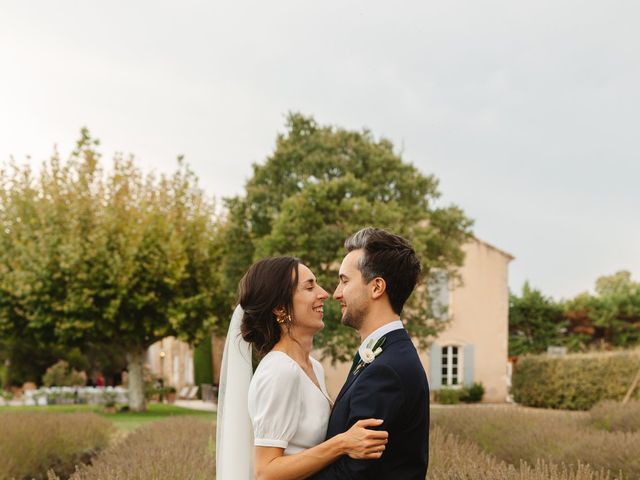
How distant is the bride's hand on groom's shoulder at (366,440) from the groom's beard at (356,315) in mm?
432

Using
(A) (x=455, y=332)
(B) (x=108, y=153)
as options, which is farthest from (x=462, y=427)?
(A) (x=455, y=332)

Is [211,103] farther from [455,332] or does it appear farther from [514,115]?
[455,332]

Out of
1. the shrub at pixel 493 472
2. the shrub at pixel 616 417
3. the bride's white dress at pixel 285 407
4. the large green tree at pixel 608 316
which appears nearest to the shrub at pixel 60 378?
the large green tree at pixel 608 316

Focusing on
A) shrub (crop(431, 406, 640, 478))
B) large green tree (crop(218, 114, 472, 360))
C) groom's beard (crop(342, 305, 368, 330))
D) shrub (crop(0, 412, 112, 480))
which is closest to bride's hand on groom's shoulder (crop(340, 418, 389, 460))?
groom's beard (crop(342, 305, 368, 330))

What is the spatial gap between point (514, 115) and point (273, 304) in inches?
427

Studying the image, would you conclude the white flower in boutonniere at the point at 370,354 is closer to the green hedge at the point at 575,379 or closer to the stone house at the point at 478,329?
the green hedge at the point at 575,379

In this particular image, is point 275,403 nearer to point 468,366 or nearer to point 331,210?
point 331,210

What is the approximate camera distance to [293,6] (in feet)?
29.7

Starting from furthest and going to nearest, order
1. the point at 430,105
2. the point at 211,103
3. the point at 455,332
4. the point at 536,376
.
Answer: the point at 455,332
the point at 536,376
the point at 211,103
the point at 430,105

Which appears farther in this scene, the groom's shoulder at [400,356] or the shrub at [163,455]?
the shrub at [163,455]

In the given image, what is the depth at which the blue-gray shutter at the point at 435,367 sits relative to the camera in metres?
30.4

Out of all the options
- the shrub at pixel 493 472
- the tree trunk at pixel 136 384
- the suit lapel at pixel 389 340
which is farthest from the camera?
the tree trunk at pixel 136 384

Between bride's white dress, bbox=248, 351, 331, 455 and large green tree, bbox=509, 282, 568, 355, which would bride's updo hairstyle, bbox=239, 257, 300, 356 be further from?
large green tree, bbox=509, 282, 568, 355

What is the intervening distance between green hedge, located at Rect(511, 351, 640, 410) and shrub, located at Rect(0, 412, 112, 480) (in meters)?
19.5
